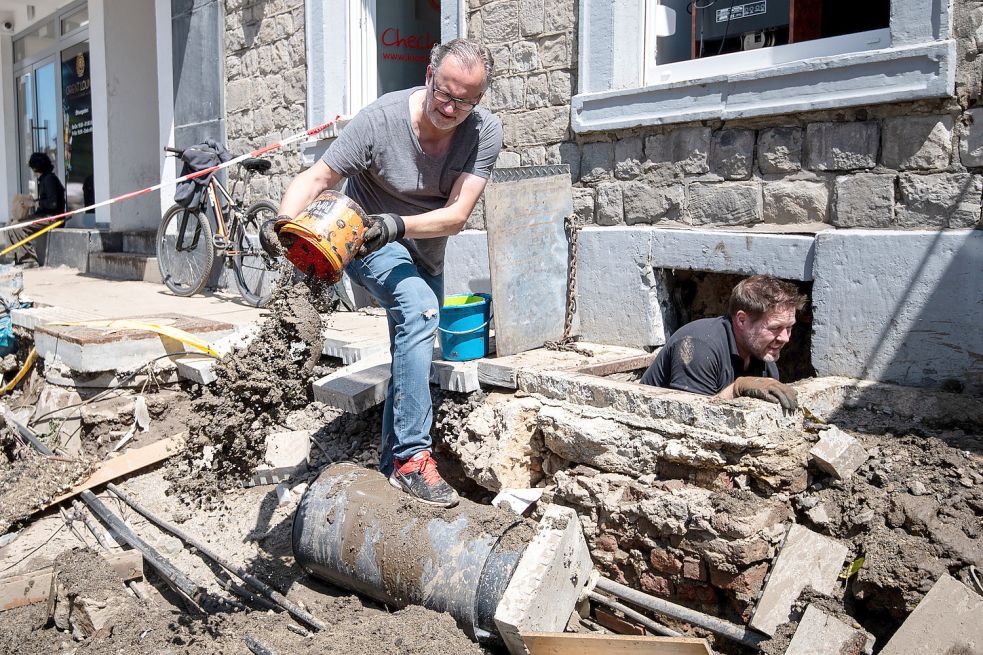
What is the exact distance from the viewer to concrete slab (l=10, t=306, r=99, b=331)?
6703 millimetres

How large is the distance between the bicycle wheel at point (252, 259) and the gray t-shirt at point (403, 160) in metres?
4.25

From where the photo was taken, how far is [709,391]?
13.3 ft

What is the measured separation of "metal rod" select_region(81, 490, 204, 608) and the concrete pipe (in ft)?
1.52

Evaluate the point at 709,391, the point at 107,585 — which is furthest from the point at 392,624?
the point at 709,391

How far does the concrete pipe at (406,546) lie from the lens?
314 cm

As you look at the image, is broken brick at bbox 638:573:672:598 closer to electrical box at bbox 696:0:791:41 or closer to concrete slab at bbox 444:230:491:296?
concrete slab at bbox 444:230:491:296

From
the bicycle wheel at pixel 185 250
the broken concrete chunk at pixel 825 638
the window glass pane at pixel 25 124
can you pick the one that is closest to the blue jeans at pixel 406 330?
the broken concrete chunk at pixel 825 638

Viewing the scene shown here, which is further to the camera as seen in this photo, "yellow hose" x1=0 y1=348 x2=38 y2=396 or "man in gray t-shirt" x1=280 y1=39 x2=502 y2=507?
"yellow hose" x1=0 y1=348 x2=38 y2=396

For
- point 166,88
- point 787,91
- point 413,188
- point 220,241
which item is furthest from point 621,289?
point 166,88

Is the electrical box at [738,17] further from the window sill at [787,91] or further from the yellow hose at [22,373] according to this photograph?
the yellow hose at [22,373]

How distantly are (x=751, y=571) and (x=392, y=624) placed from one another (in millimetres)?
1471

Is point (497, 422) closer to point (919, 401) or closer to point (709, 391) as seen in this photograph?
point (709, 391)

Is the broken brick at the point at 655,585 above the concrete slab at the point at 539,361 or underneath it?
underneath

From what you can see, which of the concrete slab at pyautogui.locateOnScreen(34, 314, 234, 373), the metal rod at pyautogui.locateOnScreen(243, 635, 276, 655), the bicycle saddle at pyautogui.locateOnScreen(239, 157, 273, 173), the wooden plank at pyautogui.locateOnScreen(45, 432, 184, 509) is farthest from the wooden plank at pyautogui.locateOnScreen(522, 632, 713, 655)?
the bicycle saddle at pyautogui.locateOnScreen(239, 157, 273, 173)
